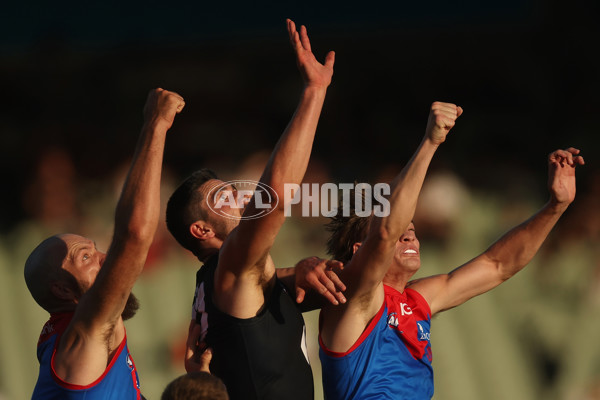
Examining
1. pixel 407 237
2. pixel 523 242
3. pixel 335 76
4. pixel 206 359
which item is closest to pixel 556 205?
pixel 523 242

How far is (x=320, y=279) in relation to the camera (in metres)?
4.33

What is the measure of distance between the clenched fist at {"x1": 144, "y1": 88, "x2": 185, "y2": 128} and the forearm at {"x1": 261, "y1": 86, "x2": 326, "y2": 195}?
500 millimetres

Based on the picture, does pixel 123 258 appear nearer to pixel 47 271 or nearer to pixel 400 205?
pixel 47 271

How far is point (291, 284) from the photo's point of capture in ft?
15.4

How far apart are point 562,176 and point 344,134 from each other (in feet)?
20.8

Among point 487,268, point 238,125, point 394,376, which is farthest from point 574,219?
point 394,376

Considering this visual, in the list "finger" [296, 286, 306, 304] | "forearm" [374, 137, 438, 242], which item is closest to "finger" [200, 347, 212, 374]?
"finger" [296, 286, 306, 304]

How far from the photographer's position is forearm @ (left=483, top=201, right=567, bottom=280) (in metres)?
5.30

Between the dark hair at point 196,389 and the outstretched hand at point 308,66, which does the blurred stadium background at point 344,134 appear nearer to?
the outstretched hand at point 308,66

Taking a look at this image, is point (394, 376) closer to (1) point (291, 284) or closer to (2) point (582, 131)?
(1) point (291, 284)

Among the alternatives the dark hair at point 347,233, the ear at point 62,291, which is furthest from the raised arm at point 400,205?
the ear at point 62,291

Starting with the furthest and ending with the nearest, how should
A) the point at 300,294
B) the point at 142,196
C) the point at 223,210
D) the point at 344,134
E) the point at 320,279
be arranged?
the point at 344,134, the point at 223,210, the point at 300,294, the point at 320,279, the point at 142,196

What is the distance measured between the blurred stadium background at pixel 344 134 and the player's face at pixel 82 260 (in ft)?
12.0

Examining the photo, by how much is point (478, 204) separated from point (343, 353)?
5931 mm
